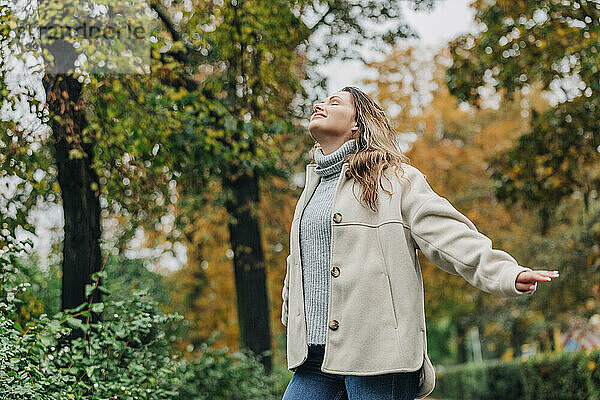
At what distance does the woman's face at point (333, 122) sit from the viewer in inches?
127

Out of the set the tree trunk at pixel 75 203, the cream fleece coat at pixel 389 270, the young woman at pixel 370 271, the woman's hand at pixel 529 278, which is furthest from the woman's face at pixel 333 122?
the tree trunk at pixel 75 203

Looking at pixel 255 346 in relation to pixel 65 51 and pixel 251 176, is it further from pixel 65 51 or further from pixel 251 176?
pixel 65 51

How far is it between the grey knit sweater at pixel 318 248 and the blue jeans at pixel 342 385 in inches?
3.8

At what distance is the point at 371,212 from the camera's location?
2.96 metres

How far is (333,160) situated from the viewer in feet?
10.6

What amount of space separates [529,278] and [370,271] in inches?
24.3

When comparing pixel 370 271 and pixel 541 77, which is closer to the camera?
pixel 370 271

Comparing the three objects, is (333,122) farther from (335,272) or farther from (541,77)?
(541,77)

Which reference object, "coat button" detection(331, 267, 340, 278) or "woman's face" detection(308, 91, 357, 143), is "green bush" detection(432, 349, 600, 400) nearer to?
"woman's face" detection(308, 91, 357, 143)

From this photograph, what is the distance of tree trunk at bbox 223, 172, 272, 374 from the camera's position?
8.80 meters

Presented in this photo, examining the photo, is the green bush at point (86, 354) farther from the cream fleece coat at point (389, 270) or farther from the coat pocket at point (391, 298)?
the coat pocket at point (391, 298)

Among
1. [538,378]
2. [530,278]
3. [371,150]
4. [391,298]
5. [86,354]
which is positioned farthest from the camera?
[538,378]

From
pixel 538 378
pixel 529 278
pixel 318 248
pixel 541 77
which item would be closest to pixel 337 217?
pixel 318 248

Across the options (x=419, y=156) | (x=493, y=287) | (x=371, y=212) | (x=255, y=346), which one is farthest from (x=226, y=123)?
(x=419, y=156)
